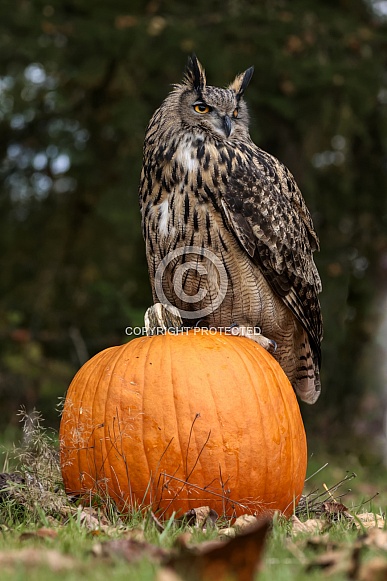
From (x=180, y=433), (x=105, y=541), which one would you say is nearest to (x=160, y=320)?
(x=180, y=433)

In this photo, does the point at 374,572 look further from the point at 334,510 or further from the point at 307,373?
the point at 307,373

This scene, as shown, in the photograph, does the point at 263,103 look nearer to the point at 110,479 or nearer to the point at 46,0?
the point at 46,0

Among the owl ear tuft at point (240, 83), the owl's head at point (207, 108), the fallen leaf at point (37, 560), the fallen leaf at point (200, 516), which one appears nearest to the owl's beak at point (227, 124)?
the owl's head at point (207, 108)

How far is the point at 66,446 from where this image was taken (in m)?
3.65

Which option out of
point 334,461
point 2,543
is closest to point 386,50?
point 334,461

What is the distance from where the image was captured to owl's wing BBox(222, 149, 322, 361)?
4.22m

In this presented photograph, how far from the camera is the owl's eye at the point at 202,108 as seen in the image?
Result: 439 centimetres

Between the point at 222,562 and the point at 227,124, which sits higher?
the point at 227,124

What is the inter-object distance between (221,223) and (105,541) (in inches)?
83.2

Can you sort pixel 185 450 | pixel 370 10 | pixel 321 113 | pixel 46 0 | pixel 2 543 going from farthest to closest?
pixel 370 10 → pixel 321 113 → pixel 46 0 → pixel 185 450 → pixel 2 543

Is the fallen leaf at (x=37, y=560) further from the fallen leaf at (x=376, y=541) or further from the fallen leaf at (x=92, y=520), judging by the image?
the fallen leaf at (x=376, y=541)

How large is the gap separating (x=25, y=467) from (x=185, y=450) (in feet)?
2.74

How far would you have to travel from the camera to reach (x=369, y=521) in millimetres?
3479

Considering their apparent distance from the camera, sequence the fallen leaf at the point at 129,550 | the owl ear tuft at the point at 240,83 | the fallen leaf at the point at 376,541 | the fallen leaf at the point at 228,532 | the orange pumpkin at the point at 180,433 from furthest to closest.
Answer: the owl ear tuft at the point at 240,83
the orange pumpkin at the point at 180,433
the fallen leaf at the point at 228,532
the fallen leaf at the point at 376,541
the fallen leaf at the point at 129,550
